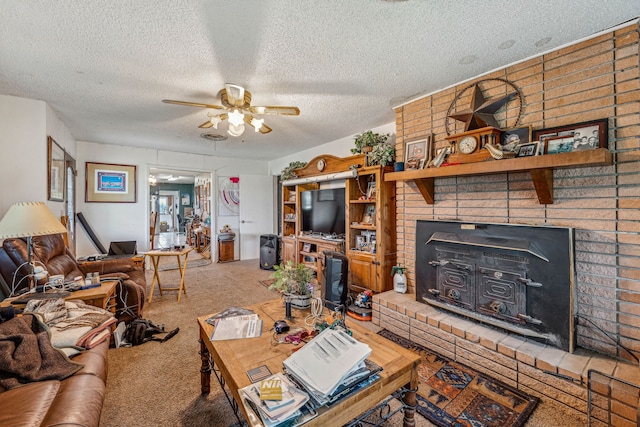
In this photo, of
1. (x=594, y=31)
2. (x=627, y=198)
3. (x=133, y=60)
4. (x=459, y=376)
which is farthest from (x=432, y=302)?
(x=133, y=60)

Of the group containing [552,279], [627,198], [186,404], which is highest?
[627,198]

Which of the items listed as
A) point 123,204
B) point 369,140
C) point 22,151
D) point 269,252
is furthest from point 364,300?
point 123,204

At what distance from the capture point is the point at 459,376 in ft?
6.24

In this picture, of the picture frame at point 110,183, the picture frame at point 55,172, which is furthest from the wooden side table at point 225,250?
the picture frame at point 55,172

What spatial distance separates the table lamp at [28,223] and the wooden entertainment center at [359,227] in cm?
278

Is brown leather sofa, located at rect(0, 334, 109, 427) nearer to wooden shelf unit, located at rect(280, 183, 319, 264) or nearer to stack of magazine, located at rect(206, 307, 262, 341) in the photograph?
stack of magazine, located at rect(206, 307, 262, 341)

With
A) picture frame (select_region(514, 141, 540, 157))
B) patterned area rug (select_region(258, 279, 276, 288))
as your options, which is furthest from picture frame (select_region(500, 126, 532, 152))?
patterned area rug (select_region(258, 279, 276, 288))

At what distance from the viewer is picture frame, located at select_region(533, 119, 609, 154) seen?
1738 mm

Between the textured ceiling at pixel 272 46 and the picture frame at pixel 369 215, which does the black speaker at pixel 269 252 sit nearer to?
the picture frame at pixel 369 215

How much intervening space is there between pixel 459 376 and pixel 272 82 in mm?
2807

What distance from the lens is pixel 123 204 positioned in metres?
4.88

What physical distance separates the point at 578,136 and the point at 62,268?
4.46 meters

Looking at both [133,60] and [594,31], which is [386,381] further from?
[133,60]

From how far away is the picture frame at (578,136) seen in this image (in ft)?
5.70
